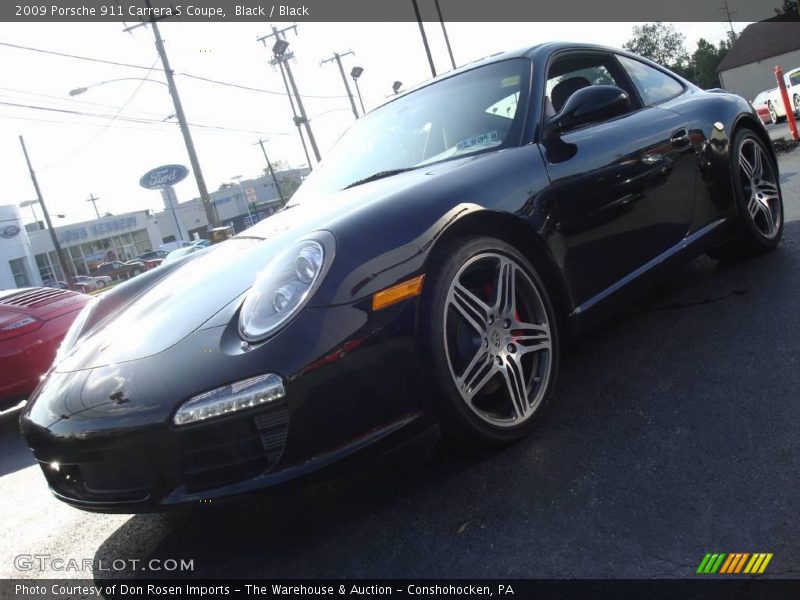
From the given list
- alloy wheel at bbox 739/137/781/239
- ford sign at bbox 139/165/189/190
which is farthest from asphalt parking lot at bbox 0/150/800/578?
ford sign at bbox 139/165/189/190

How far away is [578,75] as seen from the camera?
3.48m

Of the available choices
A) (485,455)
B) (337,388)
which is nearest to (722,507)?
(485,455)

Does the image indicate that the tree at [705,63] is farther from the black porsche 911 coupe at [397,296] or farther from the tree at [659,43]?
the black porsche 911 coupe at [397,296]

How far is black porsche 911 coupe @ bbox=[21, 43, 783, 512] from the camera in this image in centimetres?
192

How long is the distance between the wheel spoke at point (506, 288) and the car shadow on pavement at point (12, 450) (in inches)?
122

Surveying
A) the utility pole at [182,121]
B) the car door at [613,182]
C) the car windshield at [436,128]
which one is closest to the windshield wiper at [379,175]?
the car windshield at [436,128]

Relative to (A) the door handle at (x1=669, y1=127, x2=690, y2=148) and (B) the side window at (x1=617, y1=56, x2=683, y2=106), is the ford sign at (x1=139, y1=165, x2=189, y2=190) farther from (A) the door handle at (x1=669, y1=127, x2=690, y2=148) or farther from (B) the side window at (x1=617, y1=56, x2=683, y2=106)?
(A) the door handle at (x1=669, y1=127, x2=690, y2=148)

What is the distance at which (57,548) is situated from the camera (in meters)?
2.59

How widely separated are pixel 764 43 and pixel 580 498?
73.8m

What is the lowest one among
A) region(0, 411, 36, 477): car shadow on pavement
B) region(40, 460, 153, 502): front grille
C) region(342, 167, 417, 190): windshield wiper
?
region(0, 411, 36, 477): car shadow on pavement

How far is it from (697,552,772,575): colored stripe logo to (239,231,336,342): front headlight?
123cm

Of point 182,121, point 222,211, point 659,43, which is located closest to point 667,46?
point 659,43

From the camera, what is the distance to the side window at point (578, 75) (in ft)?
10.8

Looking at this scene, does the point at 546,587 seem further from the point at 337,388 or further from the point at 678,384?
the point at 678,384
